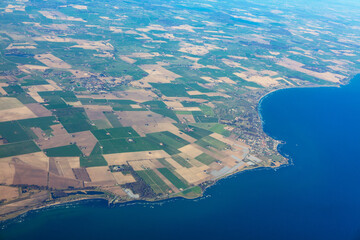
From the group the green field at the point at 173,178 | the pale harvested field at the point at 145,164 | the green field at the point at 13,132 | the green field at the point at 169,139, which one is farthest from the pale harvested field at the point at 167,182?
the green field at the point at 13,132

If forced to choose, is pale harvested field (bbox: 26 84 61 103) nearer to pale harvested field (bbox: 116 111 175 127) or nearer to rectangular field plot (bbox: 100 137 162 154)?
pale harvested field (bbox: 116 111 175 127)

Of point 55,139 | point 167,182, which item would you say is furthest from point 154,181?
point 55,139

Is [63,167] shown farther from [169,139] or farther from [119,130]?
[169,139]

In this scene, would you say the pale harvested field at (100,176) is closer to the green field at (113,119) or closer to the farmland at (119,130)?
the farmland at (119,130)

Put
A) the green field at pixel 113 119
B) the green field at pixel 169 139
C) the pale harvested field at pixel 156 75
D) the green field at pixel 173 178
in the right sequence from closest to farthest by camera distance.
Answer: the green field at pixel 173 178 → the green field at pixel 169 139 → the green field at pixel 113 119 → the pale harvested field at pixel 156 75

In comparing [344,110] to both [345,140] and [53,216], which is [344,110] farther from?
[53,216]

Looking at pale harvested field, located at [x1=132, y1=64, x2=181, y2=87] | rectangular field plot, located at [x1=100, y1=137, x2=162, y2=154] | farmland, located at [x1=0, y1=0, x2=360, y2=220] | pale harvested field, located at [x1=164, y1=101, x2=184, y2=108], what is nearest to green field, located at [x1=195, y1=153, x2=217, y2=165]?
farmland, located at [x1=0, y1=0, x2=360, y2=220]
